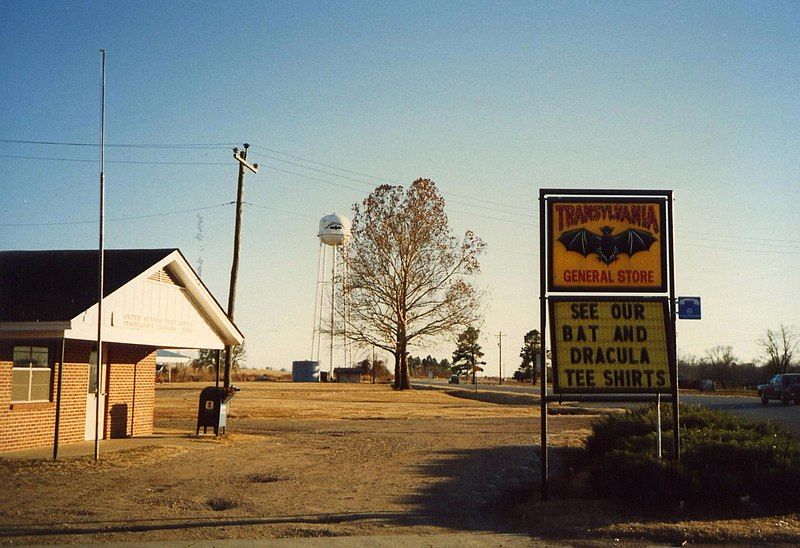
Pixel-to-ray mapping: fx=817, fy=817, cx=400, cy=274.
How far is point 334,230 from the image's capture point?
63438mm

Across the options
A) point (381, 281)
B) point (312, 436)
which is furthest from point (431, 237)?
point (312, 436)

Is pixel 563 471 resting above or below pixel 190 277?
below

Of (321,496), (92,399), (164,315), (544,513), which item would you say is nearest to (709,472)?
(544,513)

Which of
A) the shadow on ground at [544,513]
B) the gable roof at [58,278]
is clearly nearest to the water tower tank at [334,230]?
the gable roof at [58,278]

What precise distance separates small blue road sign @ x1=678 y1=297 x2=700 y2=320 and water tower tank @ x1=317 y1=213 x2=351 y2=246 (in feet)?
164

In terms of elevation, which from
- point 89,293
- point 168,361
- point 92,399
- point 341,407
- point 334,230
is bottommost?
point 341,407

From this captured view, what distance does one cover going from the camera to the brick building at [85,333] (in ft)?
52.5

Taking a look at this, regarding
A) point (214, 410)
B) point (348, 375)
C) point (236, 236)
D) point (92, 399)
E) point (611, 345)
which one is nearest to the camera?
point (611, 345)

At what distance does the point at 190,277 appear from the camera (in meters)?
20.7

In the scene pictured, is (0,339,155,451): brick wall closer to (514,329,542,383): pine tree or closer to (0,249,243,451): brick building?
(0,249,243,451): brick building

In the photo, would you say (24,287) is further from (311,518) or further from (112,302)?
(311,518)

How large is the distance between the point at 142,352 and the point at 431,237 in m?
32.4

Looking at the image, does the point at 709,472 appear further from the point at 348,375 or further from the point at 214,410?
the point at 348,375

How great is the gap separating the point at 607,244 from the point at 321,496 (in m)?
5.73
